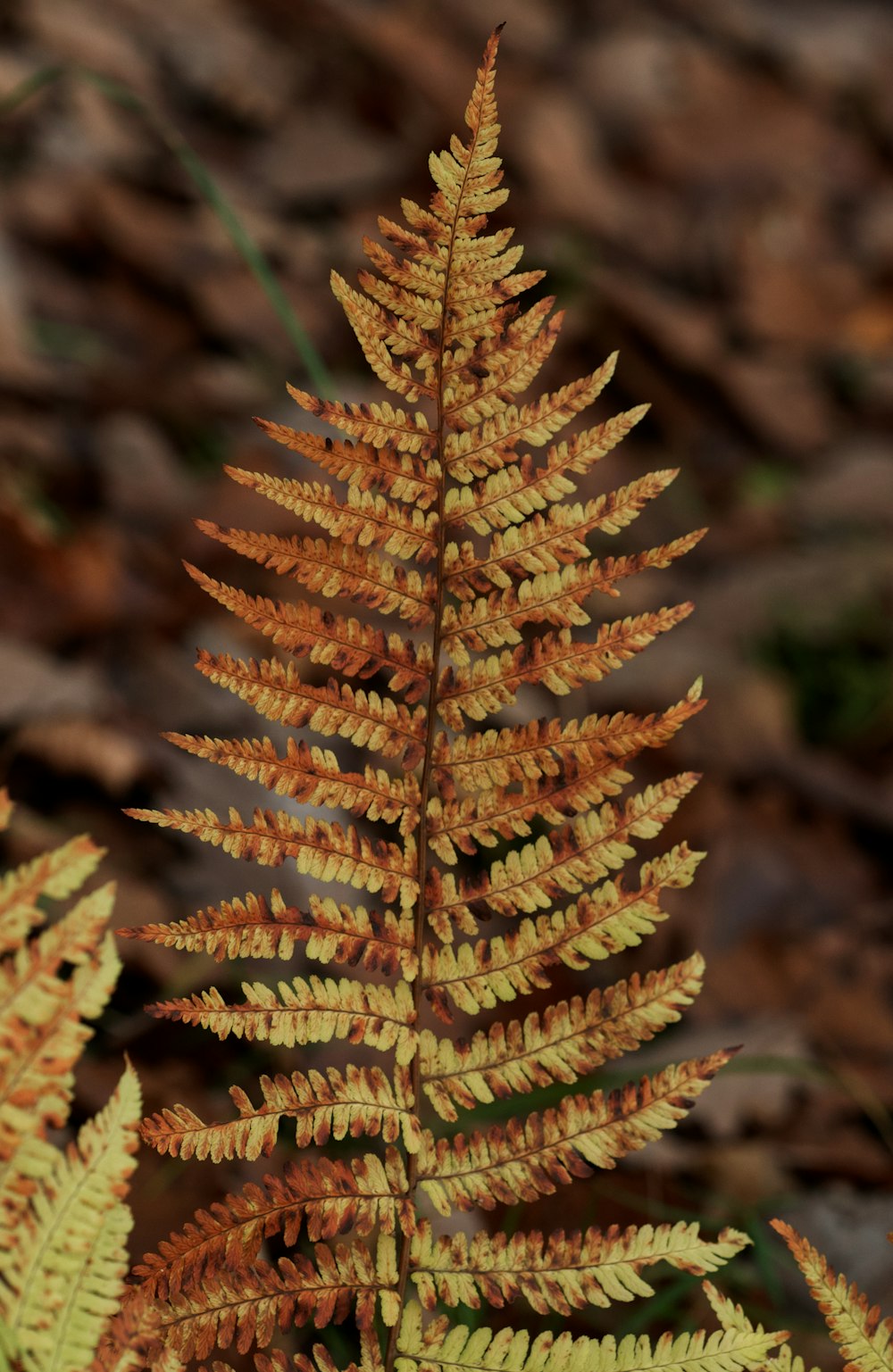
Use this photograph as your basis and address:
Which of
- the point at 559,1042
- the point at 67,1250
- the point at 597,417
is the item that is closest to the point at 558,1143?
the point at 559,1042

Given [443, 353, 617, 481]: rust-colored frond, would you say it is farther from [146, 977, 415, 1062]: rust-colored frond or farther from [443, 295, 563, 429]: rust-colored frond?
[146, 977, 415, 1062]: rust-colored frond

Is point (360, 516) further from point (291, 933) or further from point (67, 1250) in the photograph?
point (67, 1250)

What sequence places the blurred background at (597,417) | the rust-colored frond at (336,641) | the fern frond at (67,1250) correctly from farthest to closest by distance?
the blurred background at (597,417) < the rust-colored frond at (336,641) < the fern frond at (67,1250)

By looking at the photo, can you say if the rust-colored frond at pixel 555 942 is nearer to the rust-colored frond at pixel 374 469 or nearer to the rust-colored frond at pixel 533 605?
the rust-colored frond at pixel 533 605

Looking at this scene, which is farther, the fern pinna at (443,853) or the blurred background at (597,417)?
the blurred background at (597,417)

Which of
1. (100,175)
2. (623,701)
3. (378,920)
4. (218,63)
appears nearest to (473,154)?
(378,920)

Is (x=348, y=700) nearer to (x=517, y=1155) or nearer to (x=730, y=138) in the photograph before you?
Answer: (x=517, y=1155)

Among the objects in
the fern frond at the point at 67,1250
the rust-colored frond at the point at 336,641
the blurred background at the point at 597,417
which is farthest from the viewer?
the blurred background at the point at 597,417

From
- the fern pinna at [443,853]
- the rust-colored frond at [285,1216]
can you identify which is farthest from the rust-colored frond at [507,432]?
the rust-colored frond at [285,1216]
